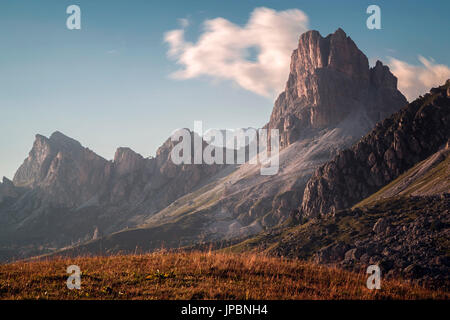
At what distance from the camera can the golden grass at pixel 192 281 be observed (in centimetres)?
1538

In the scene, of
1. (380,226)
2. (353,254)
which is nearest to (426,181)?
(380,226)

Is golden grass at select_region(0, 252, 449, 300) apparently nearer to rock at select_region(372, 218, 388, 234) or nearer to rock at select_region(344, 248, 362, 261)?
rock at select_region(344, 248, 362, 261)

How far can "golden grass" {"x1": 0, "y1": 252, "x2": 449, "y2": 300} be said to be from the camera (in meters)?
15.4

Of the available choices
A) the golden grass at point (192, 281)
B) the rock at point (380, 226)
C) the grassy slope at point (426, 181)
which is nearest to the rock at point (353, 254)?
the rock at point (380, 226)

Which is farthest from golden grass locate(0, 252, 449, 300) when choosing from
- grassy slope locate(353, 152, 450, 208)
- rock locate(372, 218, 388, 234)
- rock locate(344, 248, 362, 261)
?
grassy slope locate(353, 152, 450, 208)

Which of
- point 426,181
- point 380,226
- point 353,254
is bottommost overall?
point 353,254

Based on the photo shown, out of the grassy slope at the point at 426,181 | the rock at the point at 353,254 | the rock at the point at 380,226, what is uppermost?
the grassy slope at the point at 426,181

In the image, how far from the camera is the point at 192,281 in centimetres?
1755

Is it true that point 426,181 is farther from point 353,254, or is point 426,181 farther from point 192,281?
point 192,281

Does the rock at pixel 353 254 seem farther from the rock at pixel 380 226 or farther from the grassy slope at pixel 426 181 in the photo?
the grassy slope at pixel 426 181

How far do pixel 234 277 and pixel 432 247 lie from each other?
98384 millimetres
